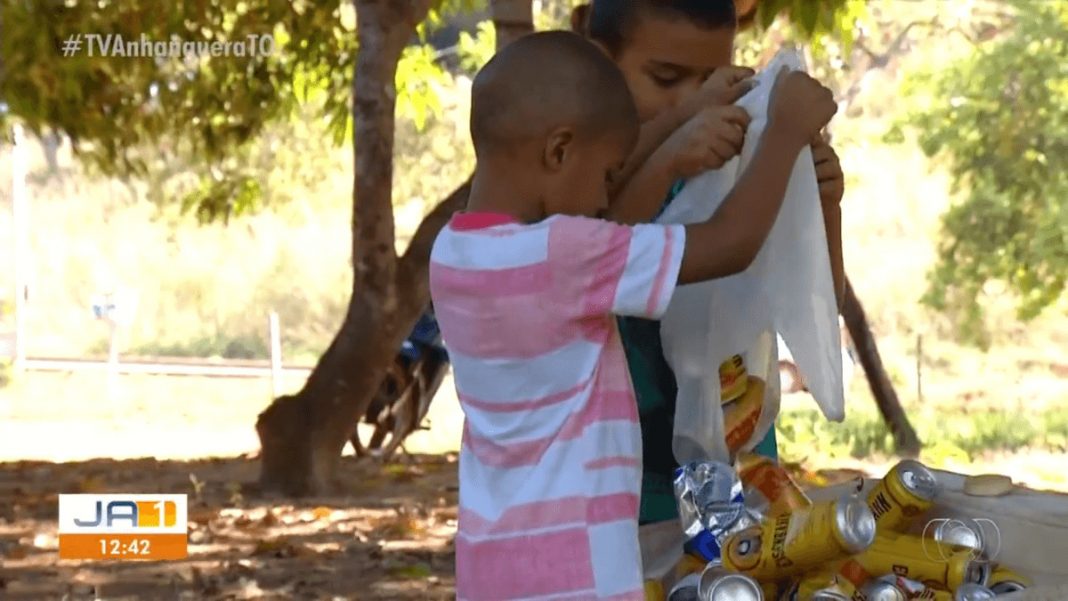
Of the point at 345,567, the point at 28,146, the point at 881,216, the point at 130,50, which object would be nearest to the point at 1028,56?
the point at 130,50

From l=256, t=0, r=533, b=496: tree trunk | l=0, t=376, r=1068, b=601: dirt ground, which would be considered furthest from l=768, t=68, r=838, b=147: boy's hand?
l=256, t=0, r=533, b=496: tree trunk

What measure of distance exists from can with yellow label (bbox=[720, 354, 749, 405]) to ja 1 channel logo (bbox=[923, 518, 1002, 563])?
0.31 meters

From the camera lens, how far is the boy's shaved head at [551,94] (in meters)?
1.90

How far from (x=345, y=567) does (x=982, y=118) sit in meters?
10.7

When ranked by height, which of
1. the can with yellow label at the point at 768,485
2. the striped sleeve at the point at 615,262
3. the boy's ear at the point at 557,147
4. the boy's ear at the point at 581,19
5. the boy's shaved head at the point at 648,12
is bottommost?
the can with yellow label at the point at 768,485

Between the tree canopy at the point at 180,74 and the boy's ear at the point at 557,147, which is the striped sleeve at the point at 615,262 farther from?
the tree canopy at the point at 180,74

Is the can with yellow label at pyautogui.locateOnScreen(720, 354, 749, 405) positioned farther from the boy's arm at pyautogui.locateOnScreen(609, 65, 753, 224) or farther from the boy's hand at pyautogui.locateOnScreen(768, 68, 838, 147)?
the boy's hand at pyautogui.locateOnScreen(768, 68, 838, 147)

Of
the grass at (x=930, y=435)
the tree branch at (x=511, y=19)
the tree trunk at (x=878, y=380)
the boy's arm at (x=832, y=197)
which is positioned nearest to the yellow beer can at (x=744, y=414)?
the boy's arm at (x=832, y=197)

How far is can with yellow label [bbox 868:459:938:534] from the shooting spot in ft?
7.08

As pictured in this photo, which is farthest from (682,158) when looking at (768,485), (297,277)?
(297,277)

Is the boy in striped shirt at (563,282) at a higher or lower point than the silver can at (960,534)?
higher

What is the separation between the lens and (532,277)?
74.7 inches

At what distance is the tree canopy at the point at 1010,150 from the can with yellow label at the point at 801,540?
39.9ft

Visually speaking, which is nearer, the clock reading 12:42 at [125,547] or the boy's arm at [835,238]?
the boy's arm at [835,238]
